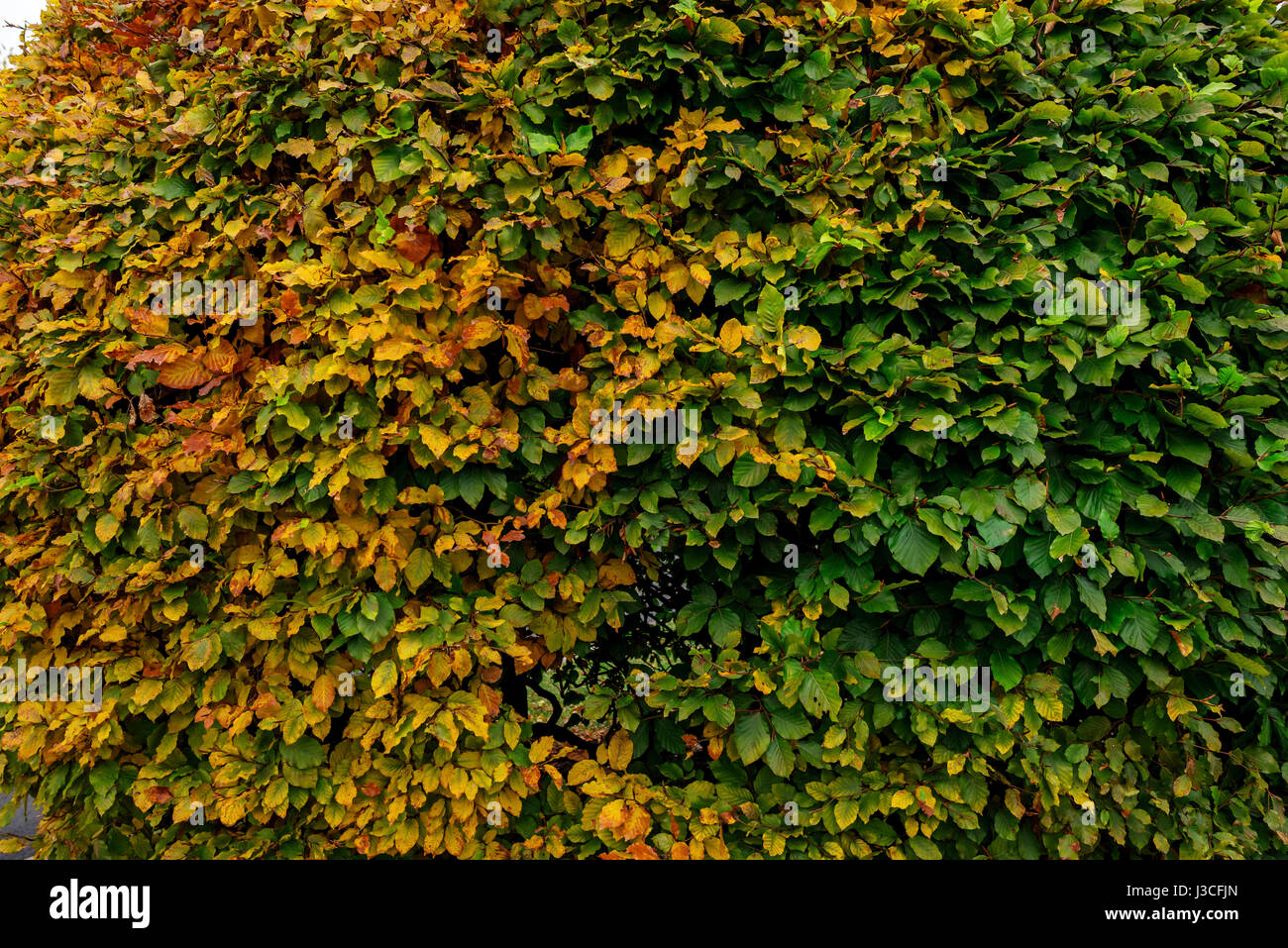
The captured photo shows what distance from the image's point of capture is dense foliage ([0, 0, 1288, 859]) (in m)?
2.52

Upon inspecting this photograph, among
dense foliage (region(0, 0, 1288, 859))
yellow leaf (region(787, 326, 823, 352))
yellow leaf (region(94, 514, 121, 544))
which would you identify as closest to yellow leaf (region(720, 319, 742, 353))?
dense foliage (region(0, 0, 1288, 859))

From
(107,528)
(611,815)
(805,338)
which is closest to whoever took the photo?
(805,338)

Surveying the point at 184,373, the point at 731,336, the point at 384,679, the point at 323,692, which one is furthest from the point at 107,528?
the point at 731,336

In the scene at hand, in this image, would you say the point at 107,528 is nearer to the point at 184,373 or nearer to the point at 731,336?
the point at 184,373

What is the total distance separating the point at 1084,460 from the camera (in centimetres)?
257

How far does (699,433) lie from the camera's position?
251 centimetres

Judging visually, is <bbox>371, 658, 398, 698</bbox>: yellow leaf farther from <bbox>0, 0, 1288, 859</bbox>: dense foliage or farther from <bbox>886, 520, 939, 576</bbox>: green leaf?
<bbox>886, 520, 939, 576</bbox>: green leaf

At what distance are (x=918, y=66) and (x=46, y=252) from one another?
10.0 feet

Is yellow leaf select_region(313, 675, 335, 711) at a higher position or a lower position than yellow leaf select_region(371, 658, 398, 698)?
lower

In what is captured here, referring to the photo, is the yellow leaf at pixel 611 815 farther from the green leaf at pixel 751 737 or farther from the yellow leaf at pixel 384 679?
the yellow leaf at pixel 384 679

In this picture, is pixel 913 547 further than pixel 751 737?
No

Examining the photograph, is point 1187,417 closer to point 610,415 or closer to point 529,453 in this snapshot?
point 610,415

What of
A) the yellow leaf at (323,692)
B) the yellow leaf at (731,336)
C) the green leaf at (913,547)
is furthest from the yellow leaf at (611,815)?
the yellow leaf at (731,336)

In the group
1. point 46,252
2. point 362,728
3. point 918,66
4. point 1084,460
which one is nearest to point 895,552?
point 1084,460
